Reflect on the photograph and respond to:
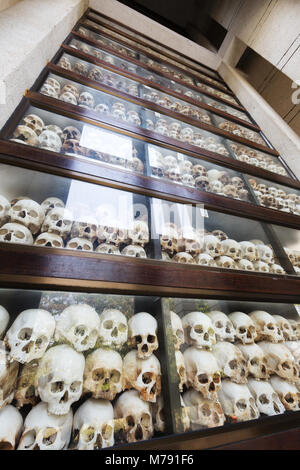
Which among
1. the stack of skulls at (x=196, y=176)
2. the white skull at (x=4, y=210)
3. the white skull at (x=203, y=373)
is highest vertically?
the stack of skulls at (x=196, y=176)

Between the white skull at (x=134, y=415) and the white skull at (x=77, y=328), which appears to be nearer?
the white skull at (x=134, y=415)

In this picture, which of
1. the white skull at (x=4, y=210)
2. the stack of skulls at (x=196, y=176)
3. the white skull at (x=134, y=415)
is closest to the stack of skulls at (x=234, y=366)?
the white skull at (x=134, y=415)

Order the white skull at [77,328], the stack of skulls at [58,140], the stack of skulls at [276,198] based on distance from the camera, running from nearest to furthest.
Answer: the white skull at [77,328]
the stack of skulls at [58,140]
the stack of skulls at [276,198]

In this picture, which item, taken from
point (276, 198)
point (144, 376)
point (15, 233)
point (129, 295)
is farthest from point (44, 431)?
point (276, 198)

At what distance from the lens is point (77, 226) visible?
1.14 metres

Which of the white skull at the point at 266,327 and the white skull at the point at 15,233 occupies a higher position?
the white skull at the point at 15,233

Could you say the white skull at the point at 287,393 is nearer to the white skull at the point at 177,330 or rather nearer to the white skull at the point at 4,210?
the white skull at the point at 177,330

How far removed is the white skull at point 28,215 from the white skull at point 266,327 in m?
1.27

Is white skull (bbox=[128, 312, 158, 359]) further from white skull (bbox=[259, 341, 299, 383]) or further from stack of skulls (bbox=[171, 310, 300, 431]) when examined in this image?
white skull (bbox=[259, 341, 299, 383])

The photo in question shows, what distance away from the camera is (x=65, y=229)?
3.59 feet

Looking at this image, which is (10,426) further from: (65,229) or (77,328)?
(65,229)

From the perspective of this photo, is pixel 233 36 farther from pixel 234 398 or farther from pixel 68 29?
pixel 234 398

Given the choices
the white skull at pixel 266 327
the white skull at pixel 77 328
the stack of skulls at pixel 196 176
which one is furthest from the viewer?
the stack of skulls at pixel 196 176

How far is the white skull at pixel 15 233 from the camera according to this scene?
916 mm
